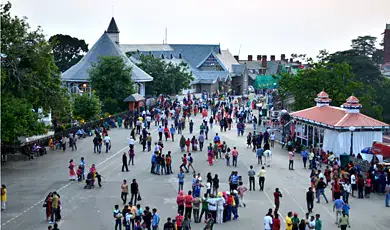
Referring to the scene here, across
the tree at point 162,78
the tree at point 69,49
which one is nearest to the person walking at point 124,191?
the tree at point 162,78

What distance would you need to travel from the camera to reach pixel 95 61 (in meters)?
73.6

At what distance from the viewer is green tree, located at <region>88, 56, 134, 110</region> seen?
60.1 m

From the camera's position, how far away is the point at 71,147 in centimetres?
3934

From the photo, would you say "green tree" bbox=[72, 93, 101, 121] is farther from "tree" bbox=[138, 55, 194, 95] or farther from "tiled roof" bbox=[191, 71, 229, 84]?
"tiled roof" bbox=[191, 71, 229, 84]

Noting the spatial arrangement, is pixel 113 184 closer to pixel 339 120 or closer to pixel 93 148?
pixel 93 148

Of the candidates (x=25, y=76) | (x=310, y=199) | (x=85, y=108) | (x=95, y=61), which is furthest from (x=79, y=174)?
(x=95, y=61)

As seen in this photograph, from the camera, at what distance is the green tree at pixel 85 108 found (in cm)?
5003

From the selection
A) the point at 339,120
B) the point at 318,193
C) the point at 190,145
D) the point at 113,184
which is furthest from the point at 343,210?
the point at 190,145

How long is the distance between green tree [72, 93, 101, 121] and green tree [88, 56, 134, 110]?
9.54 metres

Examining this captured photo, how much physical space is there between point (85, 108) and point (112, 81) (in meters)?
10.6

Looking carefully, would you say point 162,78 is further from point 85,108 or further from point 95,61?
point 85,108

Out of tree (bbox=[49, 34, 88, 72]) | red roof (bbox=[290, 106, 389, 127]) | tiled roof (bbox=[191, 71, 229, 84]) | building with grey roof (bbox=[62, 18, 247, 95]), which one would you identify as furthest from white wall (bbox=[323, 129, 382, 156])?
tree (bbox=[49, 34, 88, 72])

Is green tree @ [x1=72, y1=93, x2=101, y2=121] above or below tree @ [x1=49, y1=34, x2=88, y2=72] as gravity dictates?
below

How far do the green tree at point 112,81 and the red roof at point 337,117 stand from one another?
2221 centimetres
